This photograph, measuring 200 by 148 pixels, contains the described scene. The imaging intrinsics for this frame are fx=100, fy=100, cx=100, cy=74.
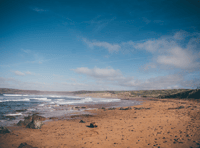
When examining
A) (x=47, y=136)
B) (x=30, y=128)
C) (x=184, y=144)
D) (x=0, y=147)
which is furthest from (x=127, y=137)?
(x=30, y=128)

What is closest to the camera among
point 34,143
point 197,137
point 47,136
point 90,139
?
point 197,137

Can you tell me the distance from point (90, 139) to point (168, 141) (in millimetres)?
5197

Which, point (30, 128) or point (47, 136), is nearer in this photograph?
point (47, 136)

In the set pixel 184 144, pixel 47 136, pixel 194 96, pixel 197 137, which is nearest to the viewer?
pixel 184 144

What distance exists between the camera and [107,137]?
7676mm

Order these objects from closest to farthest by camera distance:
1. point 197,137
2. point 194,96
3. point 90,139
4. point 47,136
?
point 197,137 < point 90,139 < point 47,136 < point 194,96

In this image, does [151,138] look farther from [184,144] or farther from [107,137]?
[107,137]

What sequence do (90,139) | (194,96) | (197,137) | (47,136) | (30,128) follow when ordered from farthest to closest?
(194,96) → (30,128) → (47,136) → (90,139) → (197,137)

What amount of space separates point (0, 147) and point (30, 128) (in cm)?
414

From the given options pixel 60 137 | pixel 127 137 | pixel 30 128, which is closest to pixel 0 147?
pixel 60 137

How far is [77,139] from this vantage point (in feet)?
24.6

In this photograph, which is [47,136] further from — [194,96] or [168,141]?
[194,96]

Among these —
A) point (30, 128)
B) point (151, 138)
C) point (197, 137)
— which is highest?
point (197, 137)

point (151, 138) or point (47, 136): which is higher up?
point (151, 138)
